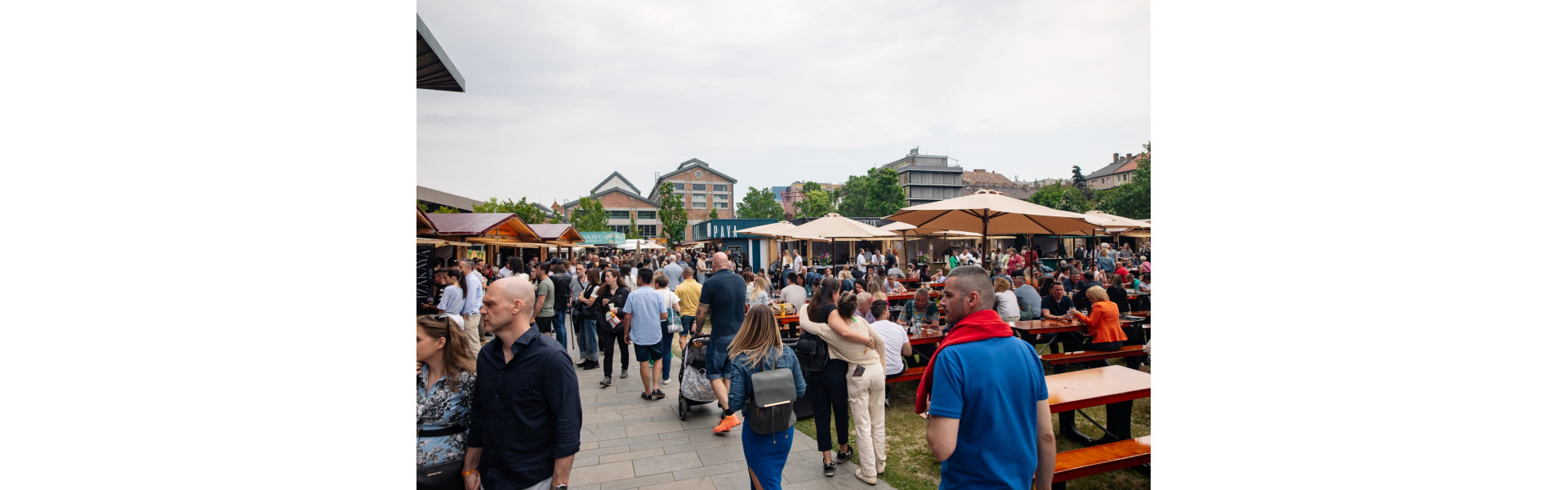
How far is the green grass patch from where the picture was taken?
174 inches

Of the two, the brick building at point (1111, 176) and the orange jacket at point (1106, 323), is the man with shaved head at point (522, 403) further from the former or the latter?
the brick building at point (1111, 176)

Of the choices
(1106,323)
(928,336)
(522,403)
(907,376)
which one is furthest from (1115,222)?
(522,403)

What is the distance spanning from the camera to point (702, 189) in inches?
3664

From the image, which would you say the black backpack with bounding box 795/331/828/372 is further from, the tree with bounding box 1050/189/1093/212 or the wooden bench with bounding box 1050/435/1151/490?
the tree with bounding box 1050/189/1093/212

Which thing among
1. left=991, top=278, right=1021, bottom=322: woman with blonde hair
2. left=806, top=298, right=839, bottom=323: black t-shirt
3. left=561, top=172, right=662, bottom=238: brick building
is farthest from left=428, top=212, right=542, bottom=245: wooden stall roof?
left=561, top=172, right=662, bottom=238: brick building

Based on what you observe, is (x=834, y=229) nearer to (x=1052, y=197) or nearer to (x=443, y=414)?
(x=443, y=414)

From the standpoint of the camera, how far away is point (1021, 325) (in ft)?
23.9

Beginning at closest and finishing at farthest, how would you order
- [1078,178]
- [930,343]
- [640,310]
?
1. [640,310]
2. [930,343]
3. [1078,178]

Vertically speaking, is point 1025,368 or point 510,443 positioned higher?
point 1025,368

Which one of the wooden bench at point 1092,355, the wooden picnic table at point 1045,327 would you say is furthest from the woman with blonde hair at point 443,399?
the wooden picnic table at point 1045,327

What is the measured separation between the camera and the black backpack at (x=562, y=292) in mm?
9265
